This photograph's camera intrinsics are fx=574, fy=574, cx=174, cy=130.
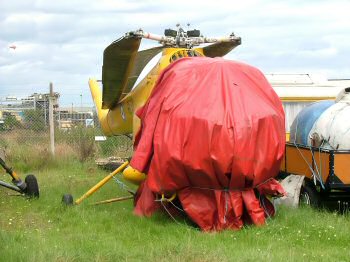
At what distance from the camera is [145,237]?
6.28 meters

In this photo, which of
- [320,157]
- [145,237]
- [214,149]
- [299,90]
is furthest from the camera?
[299,90]

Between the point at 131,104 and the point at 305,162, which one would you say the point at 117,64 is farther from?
the point at 305,162

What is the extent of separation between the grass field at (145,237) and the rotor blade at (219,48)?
305 centimetres

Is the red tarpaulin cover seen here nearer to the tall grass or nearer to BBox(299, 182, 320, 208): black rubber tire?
the tall grass

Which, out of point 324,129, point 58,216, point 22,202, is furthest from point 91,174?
point 324,129

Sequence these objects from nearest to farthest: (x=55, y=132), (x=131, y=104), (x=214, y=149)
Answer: (x=214, y=149) < (x=131, y=104) < (x=55, y=132)

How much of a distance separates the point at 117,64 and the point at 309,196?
138 inches

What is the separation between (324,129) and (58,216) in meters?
3.81

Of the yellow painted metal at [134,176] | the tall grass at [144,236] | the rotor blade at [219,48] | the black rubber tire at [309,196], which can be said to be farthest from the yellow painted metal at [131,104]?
the black rubber tire at [309,196]

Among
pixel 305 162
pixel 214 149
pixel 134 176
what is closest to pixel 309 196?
pixel 305 162

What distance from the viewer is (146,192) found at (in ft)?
24.6

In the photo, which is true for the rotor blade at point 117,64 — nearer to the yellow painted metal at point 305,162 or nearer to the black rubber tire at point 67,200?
the black rubber tire at point 67,200

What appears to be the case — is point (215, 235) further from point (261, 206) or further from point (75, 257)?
point (75, 257)

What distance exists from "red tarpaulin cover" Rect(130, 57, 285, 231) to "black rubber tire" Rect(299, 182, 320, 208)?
3.84 ft
